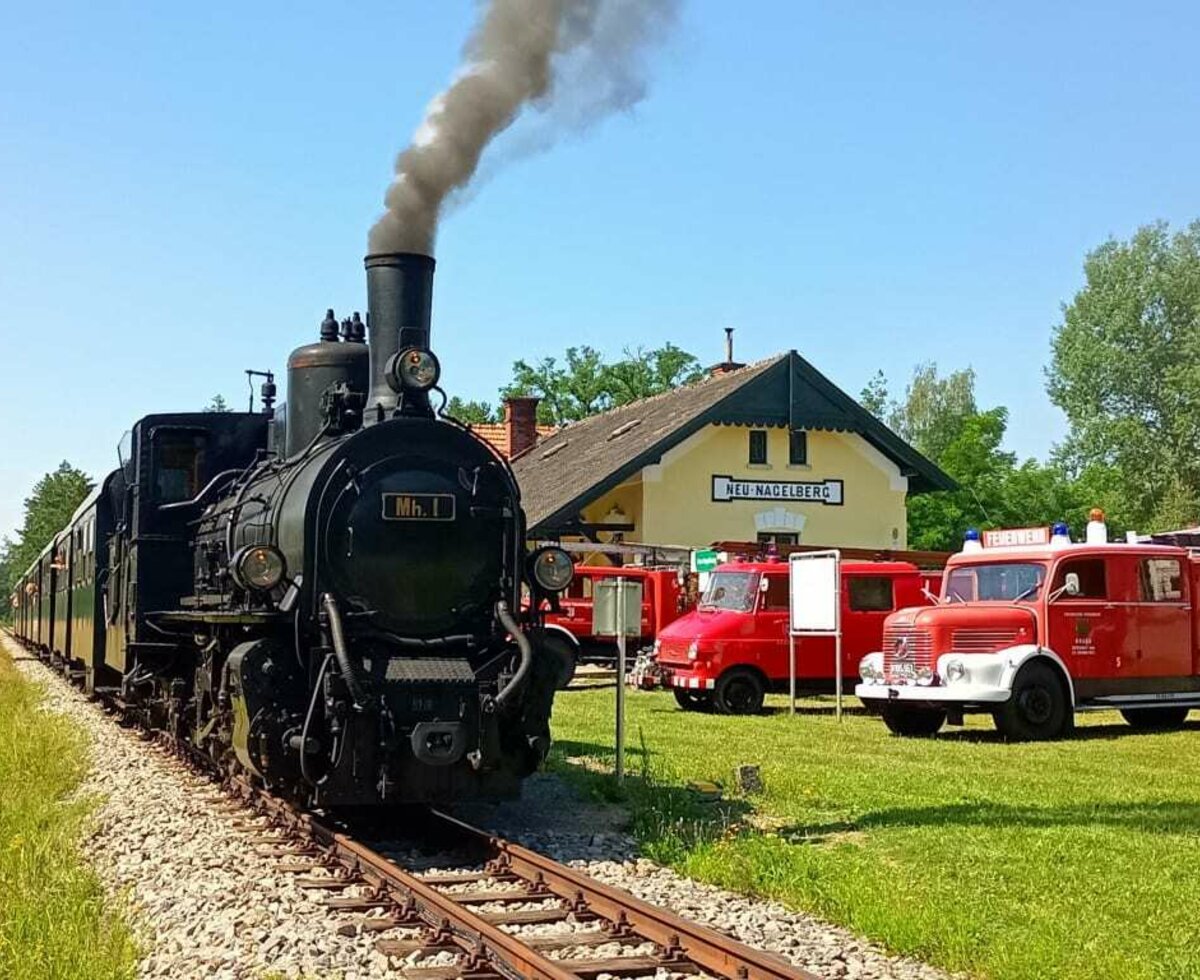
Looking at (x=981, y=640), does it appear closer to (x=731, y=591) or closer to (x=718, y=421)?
(x=731, y=591)

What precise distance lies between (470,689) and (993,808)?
413cm

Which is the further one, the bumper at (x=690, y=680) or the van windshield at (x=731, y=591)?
the van windshield at (x=731, y=591)

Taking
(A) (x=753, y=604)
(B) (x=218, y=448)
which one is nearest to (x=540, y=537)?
(A) (x=753, y=604)

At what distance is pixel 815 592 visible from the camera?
60.6 ft

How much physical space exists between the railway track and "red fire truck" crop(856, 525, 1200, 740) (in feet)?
24.9

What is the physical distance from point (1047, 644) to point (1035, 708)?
0.75 metres

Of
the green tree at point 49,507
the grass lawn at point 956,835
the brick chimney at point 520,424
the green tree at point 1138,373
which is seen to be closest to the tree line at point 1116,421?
the green tree at point 1138,373

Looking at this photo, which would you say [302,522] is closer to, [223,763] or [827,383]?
[223,763]

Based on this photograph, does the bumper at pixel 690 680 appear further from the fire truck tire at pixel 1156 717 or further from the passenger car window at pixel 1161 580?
the passenger car window at pixel 1161 580

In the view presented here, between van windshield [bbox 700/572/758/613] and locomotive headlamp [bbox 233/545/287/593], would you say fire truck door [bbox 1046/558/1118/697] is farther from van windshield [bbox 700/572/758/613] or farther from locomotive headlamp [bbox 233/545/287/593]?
locomotive headlamp [bbox 233/545/287/593]

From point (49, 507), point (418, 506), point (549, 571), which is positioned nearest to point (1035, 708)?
point (549, 571)

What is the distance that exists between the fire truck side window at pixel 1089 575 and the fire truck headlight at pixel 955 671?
69.9 inches

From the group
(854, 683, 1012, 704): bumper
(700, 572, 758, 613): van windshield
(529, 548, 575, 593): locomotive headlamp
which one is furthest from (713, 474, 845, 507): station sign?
(529, 548, 575, 593): locomotive headlamp

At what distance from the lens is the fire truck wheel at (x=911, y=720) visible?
16266 millimetres
